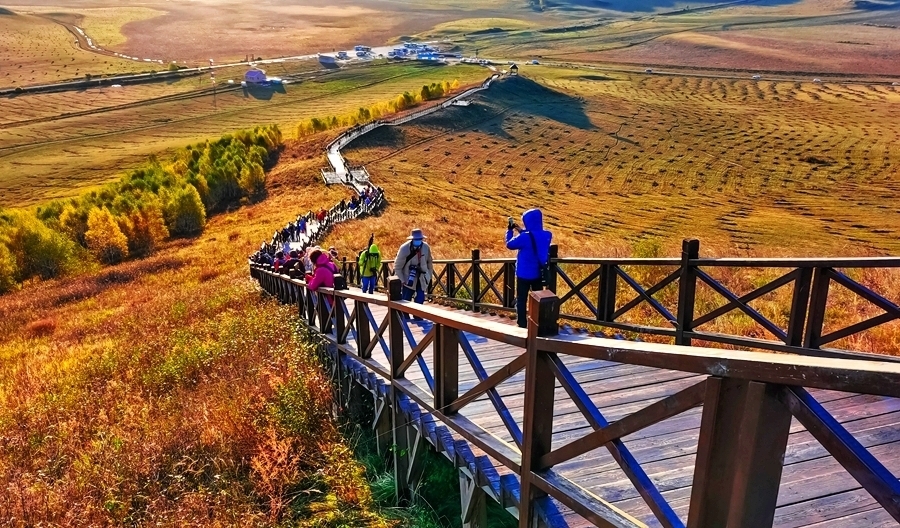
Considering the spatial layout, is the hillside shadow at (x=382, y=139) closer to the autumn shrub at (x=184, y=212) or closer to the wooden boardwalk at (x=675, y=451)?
the autumn shrub at (x=184, y=212)

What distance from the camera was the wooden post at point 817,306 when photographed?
485cm

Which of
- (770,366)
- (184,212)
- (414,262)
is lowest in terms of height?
(184,212)

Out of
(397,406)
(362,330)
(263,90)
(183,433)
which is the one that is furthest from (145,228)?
(263,90)

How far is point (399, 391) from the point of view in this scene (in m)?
5.27

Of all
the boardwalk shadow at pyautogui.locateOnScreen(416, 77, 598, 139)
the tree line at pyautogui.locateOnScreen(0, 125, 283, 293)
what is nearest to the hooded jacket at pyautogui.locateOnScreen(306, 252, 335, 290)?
the tree line at pyautogui.locateOnScreen(0, 125, 283, 293)

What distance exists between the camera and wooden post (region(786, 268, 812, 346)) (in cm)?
506

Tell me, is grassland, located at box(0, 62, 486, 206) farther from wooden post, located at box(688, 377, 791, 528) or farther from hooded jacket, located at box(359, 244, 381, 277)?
wooden post, located at box(688, 377, 791, 528)

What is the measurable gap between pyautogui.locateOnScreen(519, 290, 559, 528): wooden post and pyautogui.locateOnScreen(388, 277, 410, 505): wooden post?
6.76 feet

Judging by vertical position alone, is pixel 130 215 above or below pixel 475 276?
below

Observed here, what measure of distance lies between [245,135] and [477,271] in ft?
159

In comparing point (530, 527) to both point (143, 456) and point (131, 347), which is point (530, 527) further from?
point (131, 347)

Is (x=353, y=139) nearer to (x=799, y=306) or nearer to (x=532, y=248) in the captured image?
(x=532, y=248)

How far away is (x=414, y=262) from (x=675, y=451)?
5680 mm

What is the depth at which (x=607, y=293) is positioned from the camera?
23.8 ft
